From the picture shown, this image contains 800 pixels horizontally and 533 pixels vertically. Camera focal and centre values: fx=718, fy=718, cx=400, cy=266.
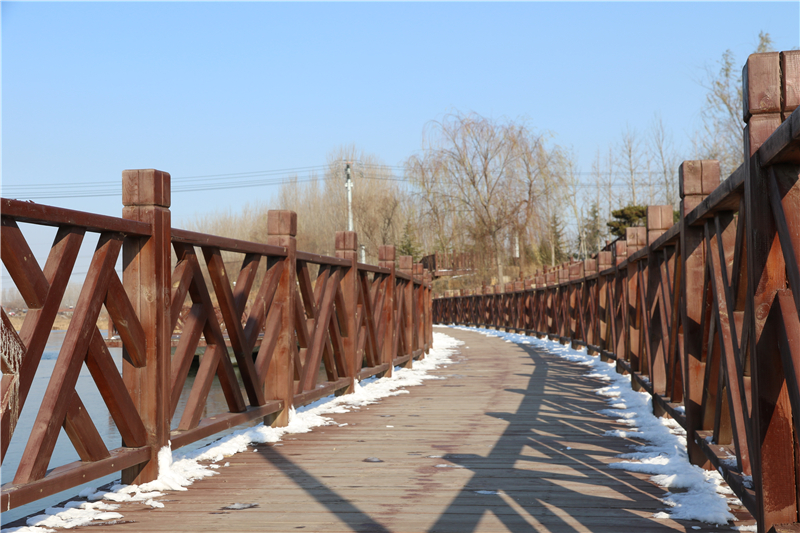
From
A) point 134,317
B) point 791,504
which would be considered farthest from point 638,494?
point 134,317

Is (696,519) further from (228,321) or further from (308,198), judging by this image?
(308,198)

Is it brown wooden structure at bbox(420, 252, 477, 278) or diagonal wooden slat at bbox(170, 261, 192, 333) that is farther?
brown wooden structure at bbox(420, 252, 477, 278)

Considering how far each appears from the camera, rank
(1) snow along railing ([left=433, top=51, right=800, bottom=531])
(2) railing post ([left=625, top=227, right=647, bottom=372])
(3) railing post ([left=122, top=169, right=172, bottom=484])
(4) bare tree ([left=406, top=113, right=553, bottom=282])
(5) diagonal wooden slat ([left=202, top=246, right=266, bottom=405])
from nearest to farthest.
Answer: (1) snow along railing ([left=433, top=51, right=800, bottom=531]), (3) railing post ([left=122, top=169, right=172, bottom=484]), (5) diagonal wooden slat ([left=202, top=246, right=266, bottom=405]), (2) railing post ([left=625, top=227, right=647, bottom=372]), (4) bare tree ([left=406, top=113, right=553, bottom=282])

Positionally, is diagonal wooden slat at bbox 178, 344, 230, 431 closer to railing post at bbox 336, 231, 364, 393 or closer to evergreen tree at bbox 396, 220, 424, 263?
railing post at bbox 336, 231, 364, 393

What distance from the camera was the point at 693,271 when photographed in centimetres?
373

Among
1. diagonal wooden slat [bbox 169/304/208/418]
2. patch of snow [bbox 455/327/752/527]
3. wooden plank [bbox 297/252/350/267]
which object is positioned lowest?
patch of snow [bbox 455/327/752/527]

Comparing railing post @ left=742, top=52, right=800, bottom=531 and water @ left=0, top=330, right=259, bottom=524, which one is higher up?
railing post @ left=742, top=52, right=800, bottom=531

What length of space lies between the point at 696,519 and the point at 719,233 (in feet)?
3.74

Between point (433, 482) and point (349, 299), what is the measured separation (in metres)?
Result: 3.53

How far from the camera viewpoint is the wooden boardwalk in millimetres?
2734

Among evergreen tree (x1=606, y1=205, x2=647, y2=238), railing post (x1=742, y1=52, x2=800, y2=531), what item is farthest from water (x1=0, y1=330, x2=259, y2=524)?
evergreen tree (x1=606, y1=205, x2=647, y2=238)

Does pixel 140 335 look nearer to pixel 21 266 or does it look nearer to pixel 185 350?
pixel 185 350

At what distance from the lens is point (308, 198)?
159ft

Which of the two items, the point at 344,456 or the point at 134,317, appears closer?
the point at 134,317
